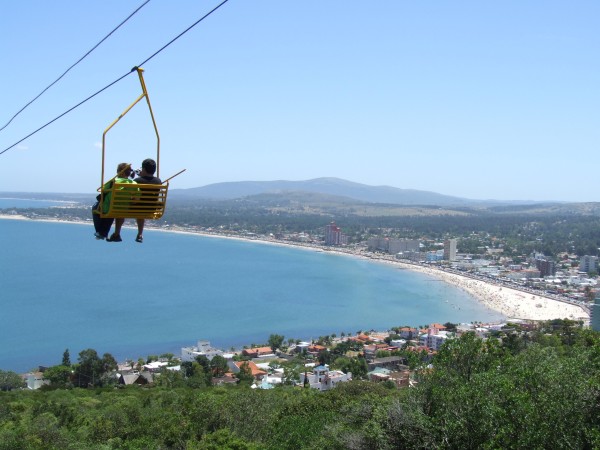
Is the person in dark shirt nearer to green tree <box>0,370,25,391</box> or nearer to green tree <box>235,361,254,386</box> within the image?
green tree <box>235,361,254,386</box>

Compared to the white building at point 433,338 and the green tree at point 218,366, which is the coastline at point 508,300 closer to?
the white building at point 433,338

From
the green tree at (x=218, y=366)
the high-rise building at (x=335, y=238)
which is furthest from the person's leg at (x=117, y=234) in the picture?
the high-rise building at (x=335, y=238)

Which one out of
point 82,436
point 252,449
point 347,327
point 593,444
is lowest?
point 347,327

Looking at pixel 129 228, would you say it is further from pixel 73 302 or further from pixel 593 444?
pixel 593 444

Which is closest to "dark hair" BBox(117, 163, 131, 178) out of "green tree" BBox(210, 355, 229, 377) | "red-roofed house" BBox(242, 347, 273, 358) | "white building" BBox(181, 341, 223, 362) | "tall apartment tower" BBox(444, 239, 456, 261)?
"green tree" BBox(210, 355, 229, 377)

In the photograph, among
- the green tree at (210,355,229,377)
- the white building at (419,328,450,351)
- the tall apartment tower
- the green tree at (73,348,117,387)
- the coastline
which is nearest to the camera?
the green tree at (73,348,117,387)

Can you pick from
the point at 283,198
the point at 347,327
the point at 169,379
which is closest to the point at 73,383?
the point at 169,379
